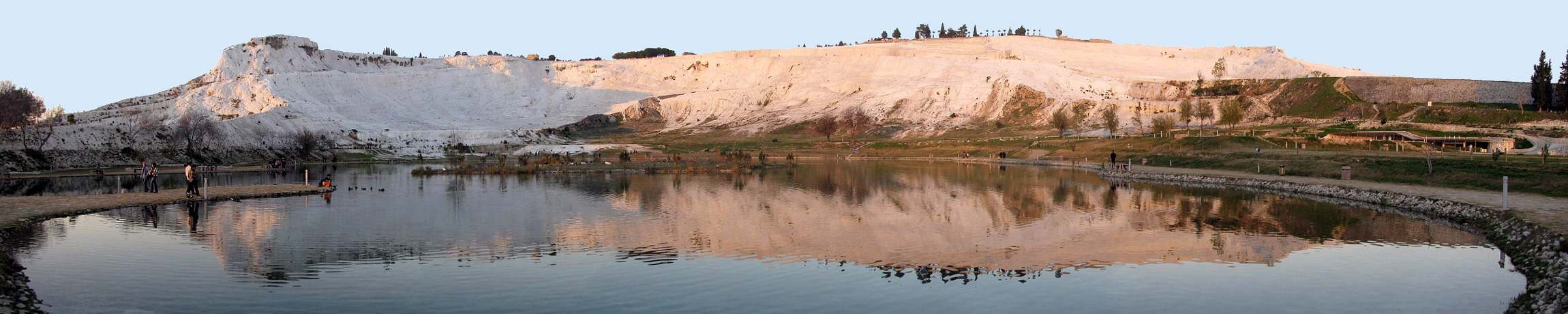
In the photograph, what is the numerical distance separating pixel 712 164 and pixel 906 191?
857 inches

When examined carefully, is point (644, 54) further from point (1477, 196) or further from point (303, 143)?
point (1477, 196)

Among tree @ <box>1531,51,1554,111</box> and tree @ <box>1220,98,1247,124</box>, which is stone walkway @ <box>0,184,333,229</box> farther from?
tree @ <box>1531,51,1554,111</box>

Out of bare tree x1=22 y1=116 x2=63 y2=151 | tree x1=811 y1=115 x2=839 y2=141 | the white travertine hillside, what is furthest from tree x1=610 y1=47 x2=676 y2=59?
bare tree x1=22 y1=116 x2=63 y2=151

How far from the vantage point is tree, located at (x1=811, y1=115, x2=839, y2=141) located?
100125 mm

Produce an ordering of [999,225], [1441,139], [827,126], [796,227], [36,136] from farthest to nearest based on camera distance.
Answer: [827,126] < [1441,139] < [36,136] < [999,225] < [796,227]

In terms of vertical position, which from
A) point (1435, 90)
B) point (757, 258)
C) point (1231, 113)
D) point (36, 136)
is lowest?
point (757, 258)

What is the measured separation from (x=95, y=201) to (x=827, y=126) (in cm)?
7802

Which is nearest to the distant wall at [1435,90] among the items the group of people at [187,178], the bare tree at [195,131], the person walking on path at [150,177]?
the group of people at [187,178]

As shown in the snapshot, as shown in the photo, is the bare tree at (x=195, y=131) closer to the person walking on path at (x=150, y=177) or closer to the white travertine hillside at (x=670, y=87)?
the white travertine hillside at (x=670, y=87)

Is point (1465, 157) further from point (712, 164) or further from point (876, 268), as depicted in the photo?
point (712, 164)

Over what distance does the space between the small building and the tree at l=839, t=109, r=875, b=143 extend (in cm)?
4486

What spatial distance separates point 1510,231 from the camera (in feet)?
60.1

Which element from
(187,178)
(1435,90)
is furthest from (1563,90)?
(187,178)

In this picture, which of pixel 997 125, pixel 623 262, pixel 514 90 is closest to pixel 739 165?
pixel 623 262
